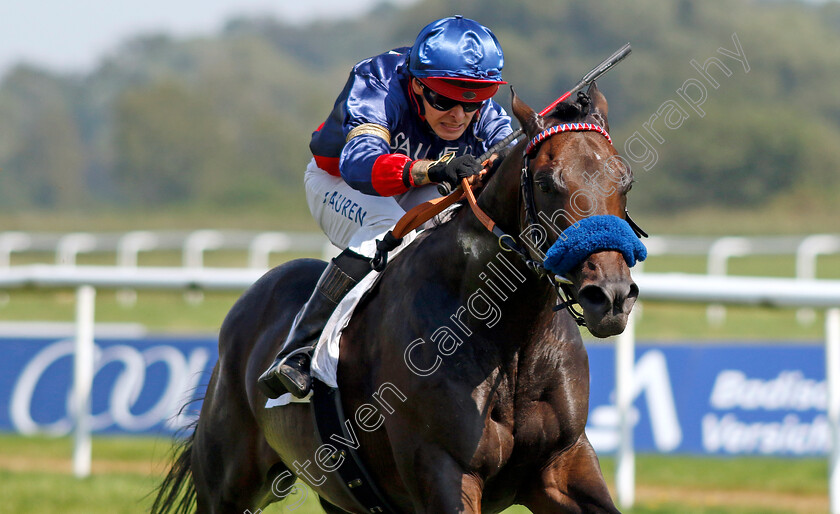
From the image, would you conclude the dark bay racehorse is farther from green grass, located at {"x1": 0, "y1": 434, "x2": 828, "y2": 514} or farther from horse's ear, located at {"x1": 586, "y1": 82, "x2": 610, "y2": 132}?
green grass, located at {"x1": 0, "y1": 434, "x2": 828, "y2": 514}

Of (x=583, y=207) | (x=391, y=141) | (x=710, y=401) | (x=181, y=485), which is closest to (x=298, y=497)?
(x=181, y=485)

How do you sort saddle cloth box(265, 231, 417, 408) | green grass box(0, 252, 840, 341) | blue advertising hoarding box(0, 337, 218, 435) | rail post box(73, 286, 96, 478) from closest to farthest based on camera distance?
saddle cloth box(265, 231, 417, 408), rail post box(73, 286, 96, 478), blue advertising hoarding box(0, 337, 218, 435), green grass box(0, 252, 840, 341)

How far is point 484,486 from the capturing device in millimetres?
3029

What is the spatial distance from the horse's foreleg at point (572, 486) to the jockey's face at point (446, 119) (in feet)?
3.58

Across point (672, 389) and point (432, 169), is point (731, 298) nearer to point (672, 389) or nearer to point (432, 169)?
point (672, 389)

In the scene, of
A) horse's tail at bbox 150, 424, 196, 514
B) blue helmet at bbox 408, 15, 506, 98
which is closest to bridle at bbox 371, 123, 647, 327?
blue helmet at bbox 408, 15, 506, 98

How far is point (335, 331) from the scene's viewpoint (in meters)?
3.37

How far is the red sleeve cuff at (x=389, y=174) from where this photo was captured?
10.2 feet

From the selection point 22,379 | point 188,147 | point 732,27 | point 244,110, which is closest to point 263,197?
point 188,147

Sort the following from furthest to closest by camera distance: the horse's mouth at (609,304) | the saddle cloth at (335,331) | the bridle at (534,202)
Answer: the saddle cloth at (335,331)
the bridle at (534,202)
the horse's mouth at (609,304)

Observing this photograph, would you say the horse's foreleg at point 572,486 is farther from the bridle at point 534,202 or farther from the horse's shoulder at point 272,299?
the horse's shoulder at point 272,299

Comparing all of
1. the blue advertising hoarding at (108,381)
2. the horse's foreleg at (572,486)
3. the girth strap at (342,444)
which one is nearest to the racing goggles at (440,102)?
the girth strap at (342,444)

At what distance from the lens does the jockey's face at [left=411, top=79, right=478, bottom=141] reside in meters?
3.43

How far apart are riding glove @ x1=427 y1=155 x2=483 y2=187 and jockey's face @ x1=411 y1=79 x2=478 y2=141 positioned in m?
0.45
